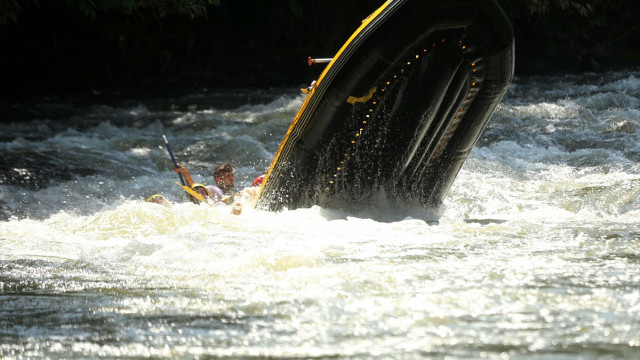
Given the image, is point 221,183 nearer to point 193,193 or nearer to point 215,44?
point 193,193

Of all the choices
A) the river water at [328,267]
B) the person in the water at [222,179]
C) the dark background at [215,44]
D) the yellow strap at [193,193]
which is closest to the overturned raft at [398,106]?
the river water at [328,267]

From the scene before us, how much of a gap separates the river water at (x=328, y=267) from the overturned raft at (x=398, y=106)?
23 centimetres

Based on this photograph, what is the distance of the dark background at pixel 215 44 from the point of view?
1417 cm

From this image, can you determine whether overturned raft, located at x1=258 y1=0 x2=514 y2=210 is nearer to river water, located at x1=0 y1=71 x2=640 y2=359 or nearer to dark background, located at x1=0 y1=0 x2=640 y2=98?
river water, located at x1=0 y1=71 x2=640 y2=359

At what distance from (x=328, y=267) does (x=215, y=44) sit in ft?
40.3

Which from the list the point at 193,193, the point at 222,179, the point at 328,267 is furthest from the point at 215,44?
the point at 328,267

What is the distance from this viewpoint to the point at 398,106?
5.73 metres

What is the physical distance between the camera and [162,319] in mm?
3344

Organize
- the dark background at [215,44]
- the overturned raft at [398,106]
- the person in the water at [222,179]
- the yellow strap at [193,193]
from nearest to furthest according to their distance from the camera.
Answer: the overturned raft at [398,106] → the yellow strap at [193,193] → the person in the water at [222,179] → the dark background at [215,44]

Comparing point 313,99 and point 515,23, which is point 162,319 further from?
point 515,23

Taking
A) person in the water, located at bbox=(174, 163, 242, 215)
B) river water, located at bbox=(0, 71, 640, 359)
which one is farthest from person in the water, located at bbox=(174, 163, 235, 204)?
river water, located at bbox=(0, 71, 640, 359)

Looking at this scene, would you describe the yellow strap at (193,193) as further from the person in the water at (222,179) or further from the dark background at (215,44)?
the dark background at (215,44)

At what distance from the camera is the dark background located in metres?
14.2

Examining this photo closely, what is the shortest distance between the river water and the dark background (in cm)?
519
